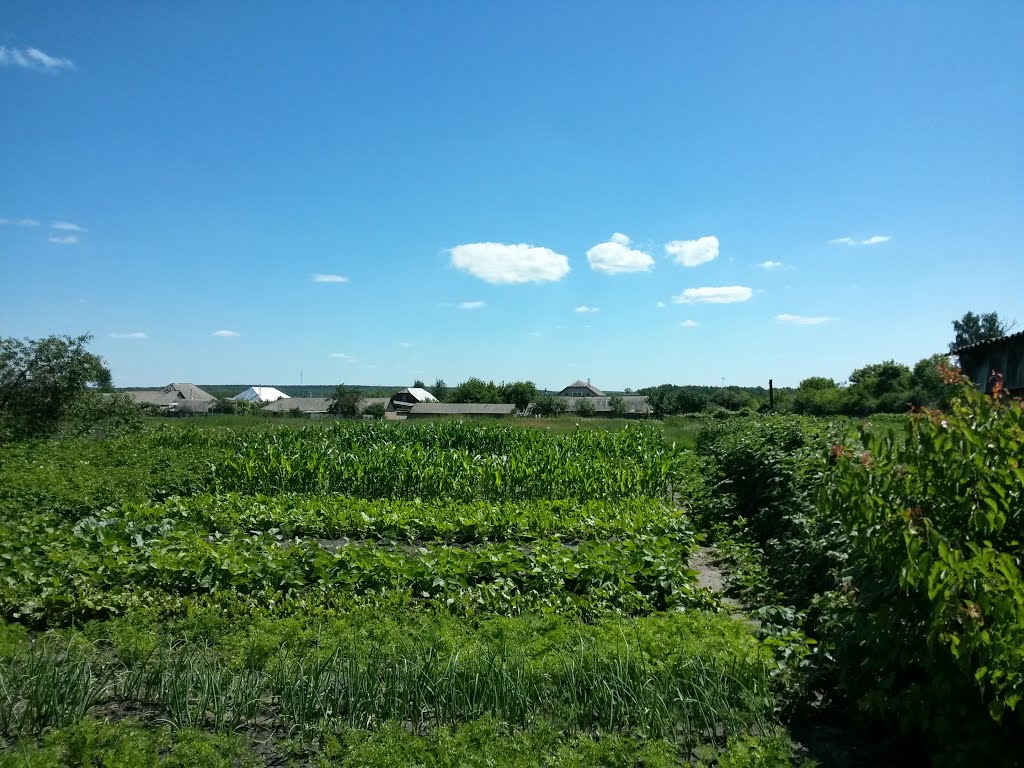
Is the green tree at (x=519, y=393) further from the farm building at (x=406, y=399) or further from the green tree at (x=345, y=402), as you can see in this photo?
the green tree at (x=345, y=402)

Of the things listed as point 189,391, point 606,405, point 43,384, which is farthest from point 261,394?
point 43,384

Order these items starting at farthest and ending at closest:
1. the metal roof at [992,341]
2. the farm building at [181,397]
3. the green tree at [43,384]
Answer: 1. the farm building at [181,397]
2. the green tree at [43,384]
3. the metal roof at [992,341]

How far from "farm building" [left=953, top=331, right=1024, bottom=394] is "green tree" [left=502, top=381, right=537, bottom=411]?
286 ft

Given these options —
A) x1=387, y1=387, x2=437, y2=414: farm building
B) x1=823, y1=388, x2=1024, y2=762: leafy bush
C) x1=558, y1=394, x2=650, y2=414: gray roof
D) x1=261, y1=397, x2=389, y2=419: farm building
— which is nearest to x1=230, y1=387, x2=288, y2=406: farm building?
x1=261, y1=397, x2=389, y2=419: farm building

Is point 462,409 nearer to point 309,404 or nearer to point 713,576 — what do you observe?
point 309,404

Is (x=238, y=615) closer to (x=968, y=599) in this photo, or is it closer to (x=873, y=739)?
(x=873, y=739)

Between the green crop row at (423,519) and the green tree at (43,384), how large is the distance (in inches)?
930

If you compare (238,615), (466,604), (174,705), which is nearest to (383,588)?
(466,604)

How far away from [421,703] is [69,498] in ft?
32.0

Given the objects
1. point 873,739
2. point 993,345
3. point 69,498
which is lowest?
point 873,739

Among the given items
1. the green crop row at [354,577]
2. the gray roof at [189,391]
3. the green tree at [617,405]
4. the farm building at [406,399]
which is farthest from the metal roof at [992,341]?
the gray roof at [189,391]

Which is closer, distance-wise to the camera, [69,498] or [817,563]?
[817,563]

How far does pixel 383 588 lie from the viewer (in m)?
7.43

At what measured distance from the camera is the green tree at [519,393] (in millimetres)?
105000
